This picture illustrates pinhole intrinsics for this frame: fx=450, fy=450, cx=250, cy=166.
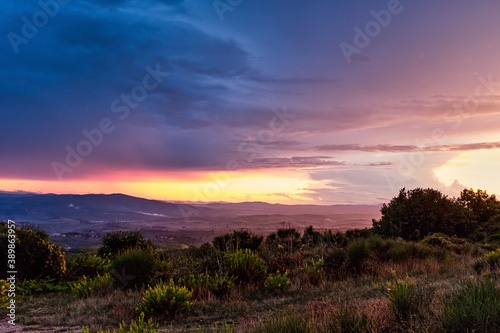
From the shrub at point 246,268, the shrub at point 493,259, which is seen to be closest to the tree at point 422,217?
the shrub at point 493,259

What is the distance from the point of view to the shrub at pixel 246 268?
44.7 feet

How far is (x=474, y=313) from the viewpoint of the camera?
19.1 ft

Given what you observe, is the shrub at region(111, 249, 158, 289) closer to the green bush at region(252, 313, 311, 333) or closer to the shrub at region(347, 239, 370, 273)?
the shrub at region(347, 239, 370, 273)

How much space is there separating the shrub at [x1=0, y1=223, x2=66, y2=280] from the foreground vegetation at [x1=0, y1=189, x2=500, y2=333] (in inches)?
1.4

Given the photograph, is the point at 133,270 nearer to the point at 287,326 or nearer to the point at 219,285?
the point at 219,285

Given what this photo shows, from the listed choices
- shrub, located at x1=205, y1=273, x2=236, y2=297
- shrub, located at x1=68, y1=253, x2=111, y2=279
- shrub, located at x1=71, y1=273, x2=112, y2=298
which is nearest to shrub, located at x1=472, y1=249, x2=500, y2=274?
shrub, located at x1=205, y1=273, x2=236, y2=297

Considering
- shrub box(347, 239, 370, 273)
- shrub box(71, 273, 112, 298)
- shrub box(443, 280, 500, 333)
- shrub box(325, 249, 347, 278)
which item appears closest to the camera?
shrub box(443, 280, 500, 333)

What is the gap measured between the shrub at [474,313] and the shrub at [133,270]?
9.62 meters

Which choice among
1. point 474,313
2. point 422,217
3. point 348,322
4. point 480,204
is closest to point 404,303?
point 348,322

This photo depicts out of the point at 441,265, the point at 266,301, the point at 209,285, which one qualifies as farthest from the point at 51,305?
the point at 441,265

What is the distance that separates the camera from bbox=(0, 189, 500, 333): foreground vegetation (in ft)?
21.7

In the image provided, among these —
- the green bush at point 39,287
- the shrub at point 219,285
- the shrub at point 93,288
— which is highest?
the shrub at point 219,285

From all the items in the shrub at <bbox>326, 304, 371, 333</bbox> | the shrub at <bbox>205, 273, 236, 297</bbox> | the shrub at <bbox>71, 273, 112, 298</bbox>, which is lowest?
the shrub at <bbox>71, 273, 112, 298</bbox>

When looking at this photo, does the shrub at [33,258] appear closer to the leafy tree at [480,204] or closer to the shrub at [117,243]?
the shrub at [117,243]
